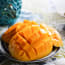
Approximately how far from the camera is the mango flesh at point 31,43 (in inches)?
21.4

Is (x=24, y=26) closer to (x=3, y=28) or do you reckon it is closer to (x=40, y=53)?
(x=40, y=53)

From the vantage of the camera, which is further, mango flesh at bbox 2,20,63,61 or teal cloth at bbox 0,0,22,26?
teal cloth at bbox 0,0,22,26

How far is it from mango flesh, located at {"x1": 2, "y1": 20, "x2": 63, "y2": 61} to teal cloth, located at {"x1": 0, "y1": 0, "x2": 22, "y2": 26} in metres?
0.26

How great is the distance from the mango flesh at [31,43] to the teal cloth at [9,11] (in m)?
0.26

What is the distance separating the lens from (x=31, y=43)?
1.80 ft

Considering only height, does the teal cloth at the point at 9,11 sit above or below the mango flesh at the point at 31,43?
above

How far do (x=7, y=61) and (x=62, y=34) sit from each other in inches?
11.3

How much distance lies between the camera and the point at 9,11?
2.73 feet

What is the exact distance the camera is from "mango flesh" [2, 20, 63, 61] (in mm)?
544

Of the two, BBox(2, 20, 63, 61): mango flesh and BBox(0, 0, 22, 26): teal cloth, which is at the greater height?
BBox(0, 0, 22, 26): teal cloth

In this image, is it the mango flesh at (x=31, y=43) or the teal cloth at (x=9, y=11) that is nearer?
the mango flesh at (x=31, y=43)

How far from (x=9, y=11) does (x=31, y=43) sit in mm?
328

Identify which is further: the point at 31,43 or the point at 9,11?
the point at 9,11

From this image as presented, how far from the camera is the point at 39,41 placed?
0.55 meters
